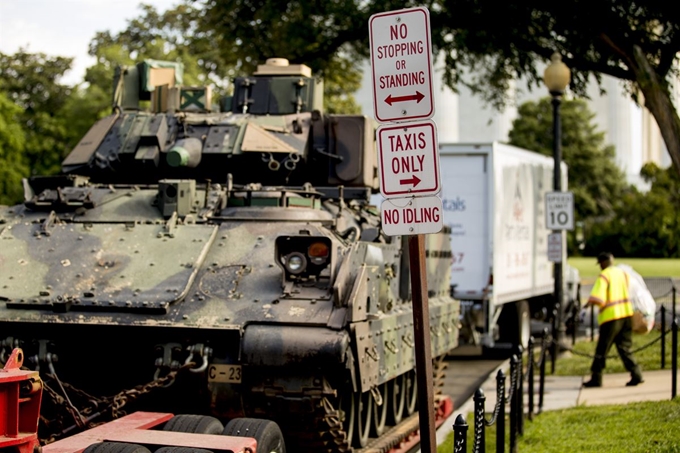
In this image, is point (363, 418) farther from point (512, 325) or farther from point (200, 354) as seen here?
point (512, 325)

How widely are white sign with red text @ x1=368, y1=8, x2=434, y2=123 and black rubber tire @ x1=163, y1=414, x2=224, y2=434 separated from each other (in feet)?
8.25

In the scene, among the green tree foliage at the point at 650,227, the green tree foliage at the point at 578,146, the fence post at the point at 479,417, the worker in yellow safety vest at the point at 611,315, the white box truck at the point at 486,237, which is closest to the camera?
the fence post at the point at 479,417

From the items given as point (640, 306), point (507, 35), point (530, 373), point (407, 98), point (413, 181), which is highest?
point (507, 35)

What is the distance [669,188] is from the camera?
165ft

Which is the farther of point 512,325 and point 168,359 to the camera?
point 512,325

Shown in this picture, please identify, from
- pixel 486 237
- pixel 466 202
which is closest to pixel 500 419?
pixel 486 237

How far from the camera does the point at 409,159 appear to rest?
5926mm

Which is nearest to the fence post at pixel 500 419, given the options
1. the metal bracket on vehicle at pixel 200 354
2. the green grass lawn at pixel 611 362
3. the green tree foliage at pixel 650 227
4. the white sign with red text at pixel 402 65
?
the metal bracket on vehicle at pixel 200 354

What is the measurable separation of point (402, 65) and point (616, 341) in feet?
29.9

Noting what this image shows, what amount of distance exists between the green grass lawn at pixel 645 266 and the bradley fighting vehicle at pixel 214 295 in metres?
28.8

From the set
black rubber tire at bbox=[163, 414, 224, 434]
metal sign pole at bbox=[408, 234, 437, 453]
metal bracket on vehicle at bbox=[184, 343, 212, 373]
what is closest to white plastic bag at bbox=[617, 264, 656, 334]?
metal bracket on vehicle at bbox=[184, 343, 212, 373]

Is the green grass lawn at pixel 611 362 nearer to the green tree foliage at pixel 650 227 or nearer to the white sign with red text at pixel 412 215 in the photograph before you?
Result: the white sign with red text at pixel 412 215

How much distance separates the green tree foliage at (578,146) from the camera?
55.5m

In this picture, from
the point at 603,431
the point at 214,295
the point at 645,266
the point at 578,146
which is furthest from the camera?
the point at 578,146
